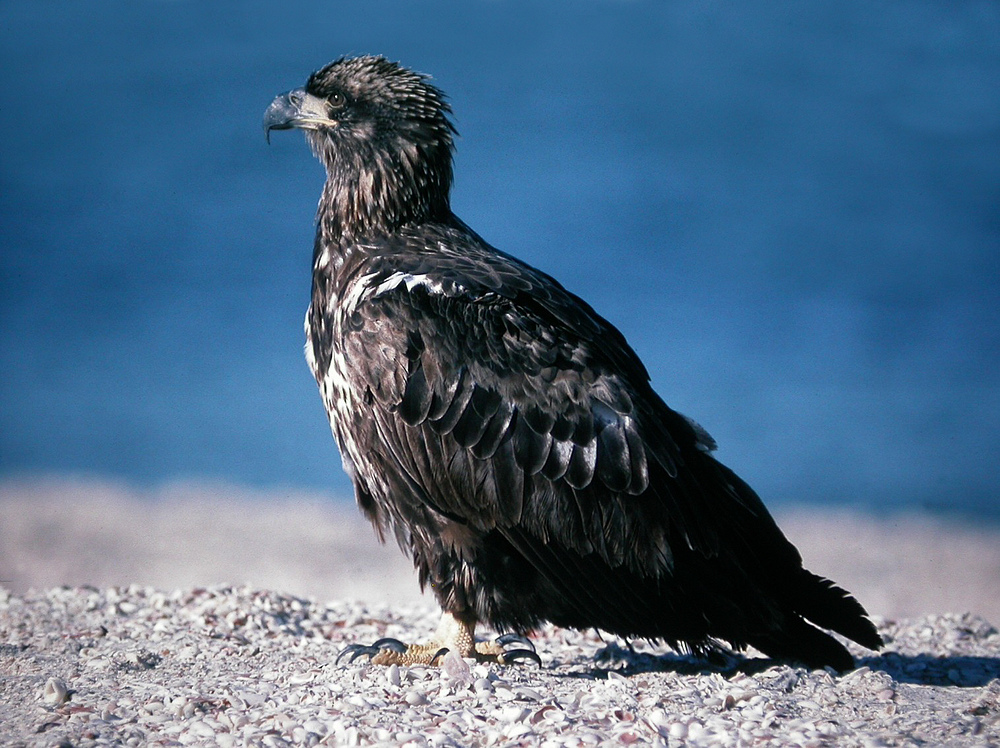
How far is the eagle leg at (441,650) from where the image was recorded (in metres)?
4.41

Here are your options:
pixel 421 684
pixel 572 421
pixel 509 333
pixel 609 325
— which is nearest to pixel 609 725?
pixel 421 684

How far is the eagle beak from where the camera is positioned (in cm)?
506

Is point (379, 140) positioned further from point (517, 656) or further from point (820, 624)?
point (820, 624)

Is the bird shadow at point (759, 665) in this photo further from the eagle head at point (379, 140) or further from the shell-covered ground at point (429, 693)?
the eagle head at point (379, 140)

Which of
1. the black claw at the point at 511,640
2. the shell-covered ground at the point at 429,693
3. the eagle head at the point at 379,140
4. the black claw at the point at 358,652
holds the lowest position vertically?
the shell-covered ground at the point at 429,693

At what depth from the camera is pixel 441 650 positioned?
441 cm

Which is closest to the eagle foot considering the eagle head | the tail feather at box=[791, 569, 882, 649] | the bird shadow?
the bird shadow

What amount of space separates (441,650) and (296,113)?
261 centimetres

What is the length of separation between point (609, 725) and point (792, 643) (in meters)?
1.35

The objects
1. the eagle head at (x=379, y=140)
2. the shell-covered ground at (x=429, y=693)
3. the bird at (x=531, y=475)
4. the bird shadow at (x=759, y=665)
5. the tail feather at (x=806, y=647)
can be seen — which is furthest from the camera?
the eagle head at (x=379, y=140)

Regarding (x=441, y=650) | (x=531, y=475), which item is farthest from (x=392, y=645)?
(x=531, y=475)

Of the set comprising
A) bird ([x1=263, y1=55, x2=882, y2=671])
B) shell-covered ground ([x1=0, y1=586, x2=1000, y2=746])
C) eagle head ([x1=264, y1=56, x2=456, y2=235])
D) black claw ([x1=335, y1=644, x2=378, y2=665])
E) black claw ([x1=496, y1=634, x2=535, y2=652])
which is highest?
eagle head ([x1=264, y1=56, x2=456, y2=235])

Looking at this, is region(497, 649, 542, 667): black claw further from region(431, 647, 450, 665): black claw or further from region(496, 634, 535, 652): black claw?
region(431, 647, 450, 665): black claw

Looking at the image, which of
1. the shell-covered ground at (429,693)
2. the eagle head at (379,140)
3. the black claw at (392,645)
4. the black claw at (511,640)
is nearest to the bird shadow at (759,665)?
the shell-covered ground at (429,693)
